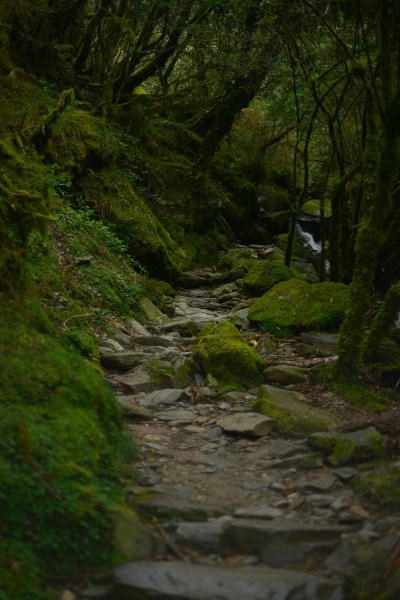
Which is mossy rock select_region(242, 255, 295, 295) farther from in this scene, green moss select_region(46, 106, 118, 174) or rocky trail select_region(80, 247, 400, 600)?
rocky trail select_region(80, 247, 400, 600)

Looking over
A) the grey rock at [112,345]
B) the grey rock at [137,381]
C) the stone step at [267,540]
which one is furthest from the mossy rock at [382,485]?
the grey rock at [112,345]

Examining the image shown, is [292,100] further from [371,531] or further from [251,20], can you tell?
[371,531]

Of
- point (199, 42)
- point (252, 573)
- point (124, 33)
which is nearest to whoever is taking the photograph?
point (252, 573)

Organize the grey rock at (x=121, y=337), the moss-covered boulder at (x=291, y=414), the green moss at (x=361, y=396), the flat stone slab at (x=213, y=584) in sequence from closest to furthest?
the flat stone slab at (x=213, y=584) → the moss-covered boulder at (x=291, y=414) → the green moss at (x=361, y=396) → the grey rock at (x=121, y=337)

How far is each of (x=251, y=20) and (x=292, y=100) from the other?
191 centimetres

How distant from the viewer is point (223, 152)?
19125 mm

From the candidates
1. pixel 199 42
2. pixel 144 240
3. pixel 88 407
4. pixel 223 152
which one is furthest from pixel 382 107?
pixel 223 152

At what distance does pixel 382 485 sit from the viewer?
12.5 feet

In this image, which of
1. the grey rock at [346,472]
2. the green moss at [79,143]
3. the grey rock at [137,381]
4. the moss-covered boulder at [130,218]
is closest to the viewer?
the grey rock at [346,472]

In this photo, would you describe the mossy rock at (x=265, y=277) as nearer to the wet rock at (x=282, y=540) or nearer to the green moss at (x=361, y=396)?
the green moss at (x=361, y=396)

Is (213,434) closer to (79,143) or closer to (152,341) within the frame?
(152,341)

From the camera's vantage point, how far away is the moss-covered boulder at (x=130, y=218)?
10523mm

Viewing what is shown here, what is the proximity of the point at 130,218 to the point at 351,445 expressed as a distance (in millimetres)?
7095

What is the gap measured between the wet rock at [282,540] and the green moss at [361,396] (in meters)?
2.28
